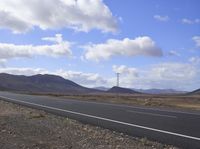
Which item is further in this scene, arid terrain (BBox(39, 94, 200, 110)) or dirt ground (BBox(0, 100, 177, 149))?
arid terrain (BBox(39, 94, 200, 110))

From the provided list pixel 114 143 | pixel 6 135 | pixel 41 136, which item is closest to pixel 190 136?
pixel 114 143

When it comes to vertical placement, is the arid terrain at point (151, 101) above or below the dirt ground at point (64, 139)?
above

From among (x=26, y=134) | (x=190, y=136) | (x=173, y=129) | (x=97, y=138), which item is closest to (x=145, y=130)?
(x=173, y=129)

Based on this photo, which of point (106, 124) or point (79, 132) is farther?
point (106, 124)

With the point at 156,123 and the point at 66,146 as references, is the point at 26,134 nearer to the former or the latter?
the point at 66,146

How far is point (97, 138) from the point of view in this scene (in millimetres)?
14016

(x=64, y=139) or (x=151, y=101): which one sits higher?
(x=151, y=101)

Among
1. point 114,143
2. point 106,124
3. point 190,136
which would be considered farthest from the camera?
point 106,124

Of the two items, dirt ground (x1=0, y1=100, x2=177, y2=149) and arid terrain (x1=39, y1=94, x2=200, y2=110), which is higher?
arid terrain (x1=39, y1=94, x2=200, y2=110)

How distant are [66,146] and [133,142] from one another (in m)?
2.24

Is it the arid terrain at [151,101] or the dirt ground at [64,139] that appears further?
the arid terrain at [151,101]

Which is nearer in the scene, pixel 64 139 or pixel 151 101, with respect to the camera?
pixel 64 139

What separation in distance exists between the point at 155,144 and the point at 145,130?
13.0ft

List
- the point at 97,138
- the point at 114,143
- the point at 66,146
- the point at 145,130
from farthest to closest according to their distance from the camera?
the point at 145,130, the point at 97,138, the point at 114,143, the point at 66,146
